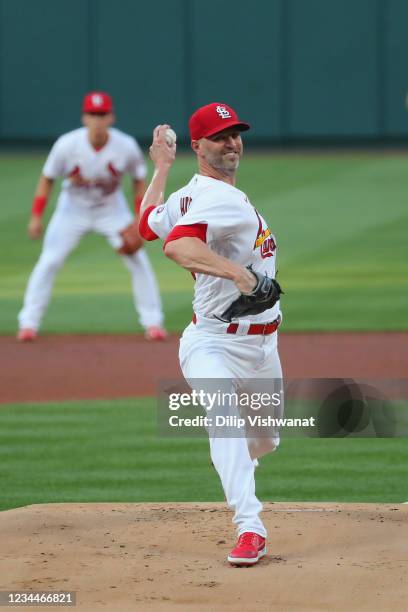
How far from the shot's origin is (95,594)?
4891 mm

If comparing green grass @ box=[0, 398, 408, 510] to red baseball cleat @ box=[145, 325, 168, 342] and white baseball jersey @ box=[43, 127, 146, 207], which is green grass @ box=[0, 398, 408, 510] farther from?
white baseball jersey @ box=[43, 127, 146, 207]

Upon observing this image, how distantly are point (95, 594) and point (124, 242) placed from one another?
661cm

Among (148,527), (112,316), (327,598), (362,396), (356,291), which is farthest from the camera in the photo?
(356,291)

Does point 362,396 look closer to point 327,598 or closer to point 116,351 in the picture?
point 116,351

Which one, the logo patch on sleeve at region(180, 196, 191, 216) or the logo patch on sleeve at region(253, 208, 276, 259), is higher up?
the logo patch on sleeve at region(180, 196, 191, 216)

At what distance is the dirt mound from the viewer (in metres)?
9.64

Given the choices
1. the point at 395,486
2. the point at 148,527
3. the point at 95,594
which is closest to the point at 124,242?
the point at 395,486

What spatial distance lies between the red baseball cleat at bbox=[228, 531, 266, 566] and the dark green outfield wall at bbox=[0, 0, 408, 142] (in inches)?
715

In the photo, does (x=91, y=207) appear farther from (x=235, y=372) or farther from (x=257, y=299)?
(x=257, y=299)

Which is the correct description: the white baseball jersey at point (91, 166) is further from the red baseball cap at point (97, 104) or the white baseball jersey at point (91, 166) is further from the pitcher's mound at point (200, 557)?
the pitcher's mound at point (200, 557)

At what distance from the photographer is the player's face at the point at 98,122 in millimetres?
11359

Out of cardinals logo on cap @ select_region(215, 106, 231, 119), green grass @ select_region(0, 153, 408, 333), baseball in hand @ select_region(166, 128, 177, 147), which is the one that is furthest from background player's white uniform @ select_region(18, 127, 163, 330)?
cardinals logo on cap @ select_region(215, 106, 231, 119)

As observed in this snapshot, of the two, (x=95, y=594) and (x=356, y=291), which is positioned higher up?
(x=95, y=594)

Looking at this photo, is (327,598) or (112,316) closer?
(327,598)
